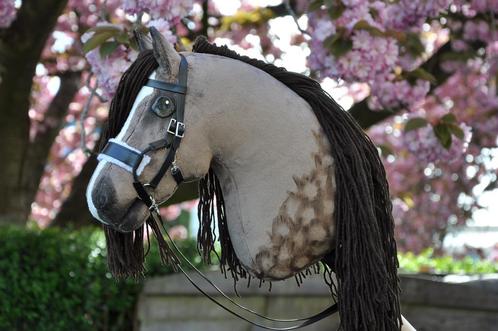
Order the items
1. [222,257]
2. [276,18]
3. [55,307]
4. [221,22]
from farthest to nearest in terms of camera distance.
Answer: [221,22] < [276,18] < [55,307] < [222,257]

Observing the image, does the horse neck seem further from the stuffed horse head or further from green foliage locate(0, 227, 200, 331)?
green foliage locate(0, 227, 200, 331)

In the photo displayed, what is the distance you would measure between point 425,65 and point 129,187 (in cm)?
277

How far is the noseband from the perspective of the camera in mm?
1700

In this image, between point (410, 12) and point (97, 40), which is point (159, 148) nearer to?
point (97, 40)

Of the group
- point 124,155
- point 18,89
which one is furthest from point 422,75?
point 18,89

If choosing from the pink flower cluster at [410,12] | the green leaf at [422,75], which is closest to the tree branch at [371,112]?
the pink flower cluster at [410,12]

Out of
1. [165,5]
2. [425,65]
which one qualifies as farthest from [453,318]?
[165,5]

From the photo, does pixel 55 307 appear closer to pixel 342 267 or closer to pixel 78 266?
pixel 78 266

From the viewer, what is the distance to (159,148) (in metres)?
1.72

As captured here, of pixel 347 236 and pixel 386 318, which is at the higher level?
pixel 347 236

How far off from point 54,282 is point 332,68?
70.6 inches

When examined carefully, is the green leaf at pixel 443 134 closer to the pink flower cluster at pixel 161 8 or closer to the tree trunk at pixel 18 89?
the pink flower cluster at pixel 161 8

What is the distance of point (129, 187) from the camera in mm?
1701

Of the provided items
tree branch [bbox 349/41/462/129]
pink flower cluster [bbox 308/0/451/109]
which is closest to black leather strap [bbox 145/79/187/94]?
pink flower cluster [bbox 308/0/451/109]
